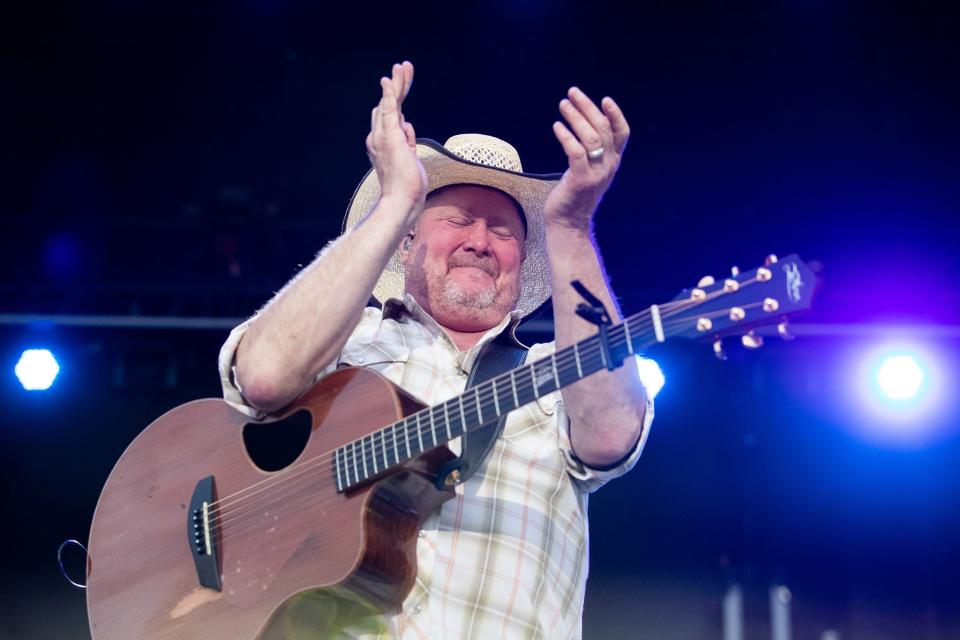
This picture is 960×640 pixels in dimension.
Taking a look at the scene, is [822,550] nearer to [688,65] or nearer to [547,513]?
[688,65]

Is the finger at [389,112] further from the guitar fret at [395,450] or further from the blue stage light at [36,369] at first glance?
the blue stage light at [36,369]

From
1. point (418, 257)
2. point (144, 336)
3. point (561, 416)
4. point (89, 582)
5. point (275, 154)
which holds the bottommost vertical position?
point (89, 582)

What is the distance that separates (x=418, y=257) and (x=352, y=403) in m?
1.00

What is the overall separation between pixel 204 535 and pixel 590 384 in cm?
105

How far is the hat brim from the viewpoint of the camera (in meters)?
3.42

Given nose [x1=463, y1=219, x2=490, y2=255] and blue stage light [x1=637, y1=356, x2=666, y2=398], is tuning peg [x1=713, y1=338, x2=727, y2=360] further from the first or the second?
blue stage light [x1=637, y1=356, x2=666, y2=398]

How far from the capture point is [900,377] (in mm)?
5129

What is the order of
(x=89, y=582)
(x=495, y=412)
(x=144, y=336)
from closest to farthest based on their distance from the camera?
(x=495, y=412), (x=89, y=582), (x=144, y=336)

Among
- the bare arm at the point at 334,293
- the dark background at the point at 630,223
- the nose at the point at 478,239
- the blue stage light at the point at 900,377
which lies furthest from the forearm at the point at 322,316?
the blue stage light at the point at 900,377

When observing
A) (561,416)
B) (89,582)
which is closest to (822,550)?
(561,416)

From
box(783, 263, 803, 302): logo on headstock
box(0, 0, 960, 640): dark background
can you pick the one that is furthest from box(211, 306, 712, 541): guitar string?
box(0, 0, 960, 640): dark background

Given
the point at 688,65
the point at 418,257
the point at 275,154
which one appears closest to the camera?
the point at 418,257

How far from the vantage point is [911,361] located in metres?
5.09

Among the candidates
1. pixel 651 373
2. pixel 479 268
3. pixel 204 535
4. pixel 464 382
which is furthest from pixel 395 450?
pixel 651 373
